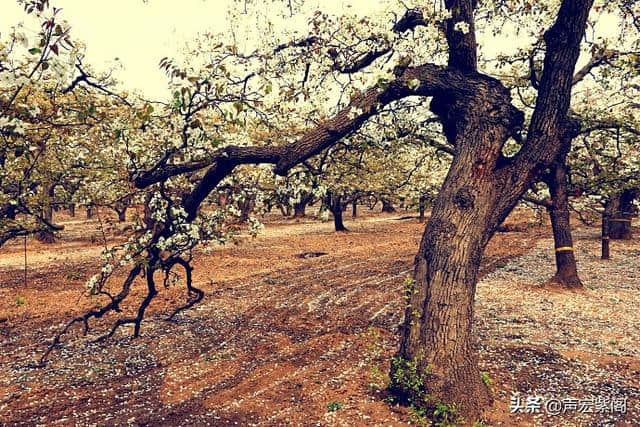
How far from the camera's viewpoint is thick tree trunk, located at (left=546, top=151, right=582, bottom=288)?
616 inches

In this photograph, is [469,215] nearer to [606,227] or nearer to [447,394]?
[447,394]

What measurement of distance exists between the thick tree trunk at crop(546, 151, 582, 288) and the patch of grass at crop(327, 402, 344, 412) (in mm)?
11352

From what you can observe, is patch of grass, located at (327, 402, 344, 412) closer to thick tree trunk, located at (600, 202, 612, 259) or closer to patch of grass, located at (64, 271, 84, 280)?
patch of grass, located at (64, 271, 84, 280)

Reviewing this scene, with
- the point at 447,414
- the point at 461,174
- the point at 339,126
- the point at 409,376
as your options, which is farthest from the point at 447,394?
the point at 339,126

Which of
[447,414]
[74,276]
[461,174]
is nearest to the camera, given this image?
[447,414]

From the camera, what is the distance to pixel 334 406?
25.3ft

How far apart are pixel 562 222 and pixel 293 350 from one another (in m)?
10.6

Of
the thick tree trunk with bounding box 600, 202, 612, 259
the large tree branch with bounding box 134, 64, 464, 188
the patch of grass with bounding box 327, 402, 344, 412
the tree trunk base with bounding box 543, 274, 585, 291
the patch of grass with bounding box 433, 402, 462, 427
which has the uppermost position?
the large tree branch with bounding box 134, 64, 464, 188

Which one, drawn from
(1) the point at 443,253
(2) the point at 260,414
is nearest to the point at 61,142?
(2) the point at 260,414

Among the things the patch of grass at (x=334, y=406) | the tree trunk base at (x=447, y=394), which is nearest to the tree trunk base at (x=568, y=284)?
the tree trunk base at (x=447, y=394)

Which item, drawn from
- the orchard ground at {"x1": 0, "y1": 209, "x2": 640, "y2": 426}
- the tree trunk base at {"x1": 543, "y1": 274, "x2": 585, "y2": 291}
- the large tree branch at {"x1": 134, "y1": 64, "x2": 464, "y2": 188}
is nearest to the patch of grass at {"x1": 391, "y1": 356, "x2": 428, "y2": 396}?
the orchard ground at {"x1": 0, "y1": 209, "x2": 640, "y2": 426}

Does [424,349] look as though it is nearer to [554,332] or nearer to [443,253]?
[443,253]

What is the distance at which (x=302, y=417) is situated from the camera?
24.4ft

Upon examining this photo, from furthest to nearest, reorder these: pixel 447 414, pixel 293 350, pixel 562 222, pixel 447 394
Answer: pixel 562 222 < pixel 293 350 < pixel 447 394 < pixel 447 414
